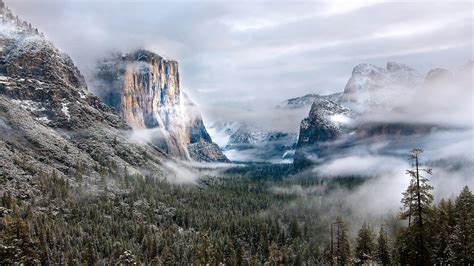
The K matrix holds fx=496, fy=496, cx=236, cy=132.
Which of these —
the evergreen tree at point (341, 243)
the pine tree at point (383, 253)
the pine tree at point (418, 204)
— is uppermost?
the pine tree at point (418, 204)

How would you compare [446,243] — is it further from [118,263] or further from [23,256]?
[118,263]

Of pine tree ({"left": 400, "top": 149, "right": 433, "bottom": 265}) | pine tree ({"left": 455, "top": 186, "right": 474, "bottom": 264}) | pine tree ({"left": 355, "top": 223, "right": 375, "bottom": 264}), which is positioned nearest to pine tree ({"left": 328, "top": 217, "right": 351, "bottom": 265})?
pine tree ({"left": 355, "top": 223, "right": 375, "bottom": 264})

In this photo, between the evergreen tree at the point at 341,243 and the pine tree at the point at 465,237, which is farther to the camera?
the evergreen tree at the point at 341,243

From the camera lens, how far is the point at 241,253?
18350 centimetres

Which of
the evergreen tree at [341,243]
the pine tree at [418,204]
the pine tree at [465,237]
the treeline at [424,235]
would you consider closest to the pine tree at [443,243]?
the treeline at [424,235]

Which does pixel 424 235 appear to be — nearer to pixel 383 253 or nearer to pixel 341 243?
pixel 341 243

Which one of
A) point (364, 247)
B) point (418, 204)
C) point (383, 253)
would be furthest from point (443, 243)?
point (418, 204)

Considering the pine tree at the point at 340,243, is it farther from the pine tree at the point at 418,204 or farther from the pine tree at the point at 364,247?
the pine tree at the point at 418,204

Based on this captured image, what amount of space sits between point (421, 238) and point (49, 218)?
173308mm

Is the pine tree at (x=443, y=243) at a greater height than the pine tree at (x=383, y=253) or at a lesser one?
greater

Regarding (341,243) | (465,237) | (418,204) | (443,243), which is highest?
(418,204)

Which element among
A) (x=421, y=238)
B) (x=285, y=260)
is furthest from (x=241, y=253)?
(x=421, y=238)

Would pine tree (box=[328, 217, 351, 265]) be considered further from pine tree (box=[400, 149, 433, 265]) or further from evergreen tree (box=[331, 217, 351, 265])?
pine tree (box=[400, 149, 433, 265])

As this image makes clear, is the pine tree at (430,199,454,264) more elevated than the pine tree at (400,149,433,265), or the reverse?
the pine tree at (400,149,433,265)
